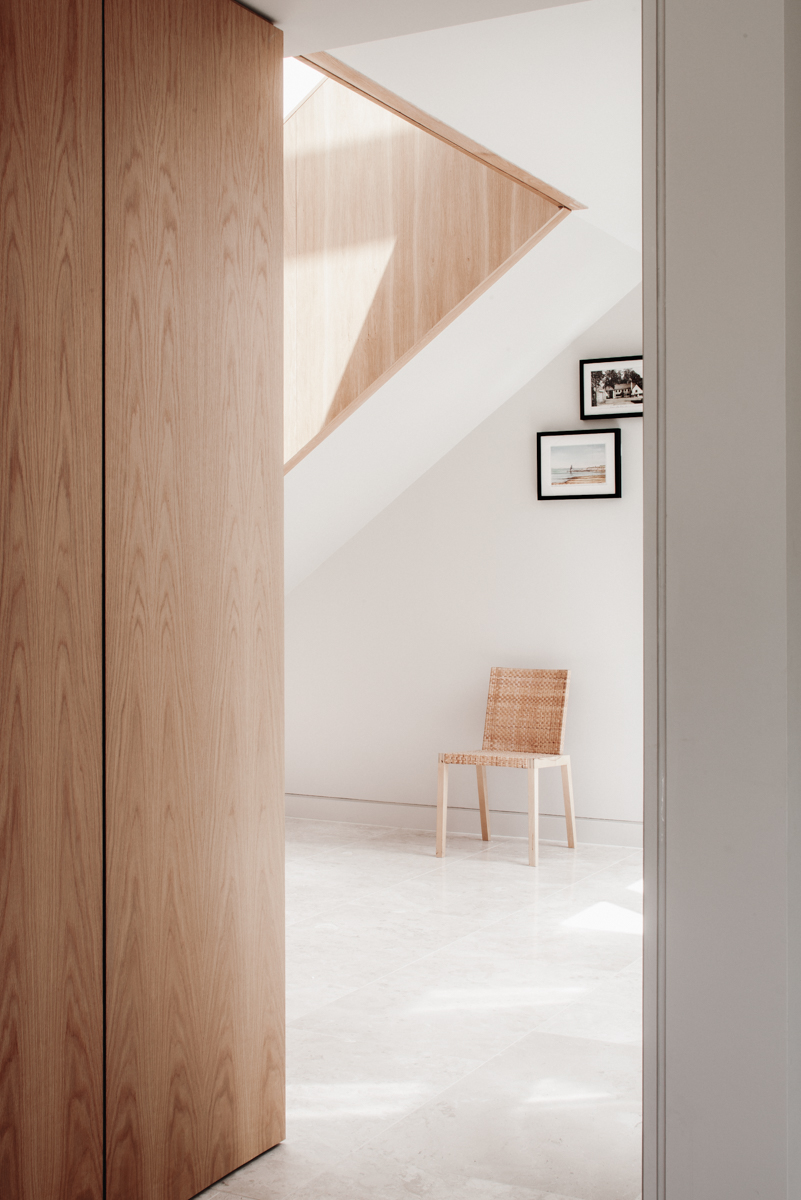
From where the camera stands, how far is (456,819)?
5.59m

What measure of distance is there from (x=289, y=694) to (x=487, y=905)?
211 cm

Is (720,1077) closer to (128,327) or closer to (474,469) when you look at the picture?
(128,327)

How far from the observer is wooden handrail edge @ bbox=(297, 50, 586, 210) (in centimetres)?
290

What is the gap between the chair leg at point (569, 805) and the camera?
A: 508 cm

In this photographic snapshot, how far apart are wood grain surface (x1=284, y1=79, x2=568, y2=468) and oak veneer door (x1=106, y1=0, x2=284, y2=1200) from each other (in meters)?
2.15

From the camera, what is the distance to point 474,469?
554cm

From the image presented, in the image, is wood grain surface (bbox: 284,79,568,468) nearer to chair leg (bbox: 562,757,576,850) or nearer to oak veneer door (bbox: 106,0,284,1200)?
chair leg (bbox: 562,757,576,850)

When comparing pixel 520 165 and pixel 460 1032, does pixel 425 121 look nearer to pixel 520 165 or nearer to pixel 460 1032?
pixel 520 165

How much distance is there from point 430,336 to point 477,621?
5.32 feet

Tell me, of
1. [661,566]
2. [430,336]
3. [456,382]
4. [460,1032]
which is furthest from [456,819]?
[661,566]

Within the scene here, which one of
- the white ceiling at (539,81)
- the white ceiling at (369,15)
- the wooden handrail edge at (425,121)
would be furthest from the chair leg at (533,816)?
the white ceiling at (369,15)

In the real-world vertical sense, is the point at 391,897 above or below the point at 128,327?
below

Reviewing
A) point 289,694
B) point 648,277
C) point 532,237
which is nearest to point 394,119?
point 532,237

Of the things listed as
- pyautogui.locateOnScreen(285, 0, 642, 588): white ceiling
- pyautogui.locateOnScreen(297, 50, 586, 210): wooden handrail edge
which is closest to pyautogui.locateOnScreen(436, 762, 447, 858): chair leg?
pyautogui.locateOnScreen(285, 0, 642, 588): white ceiling
